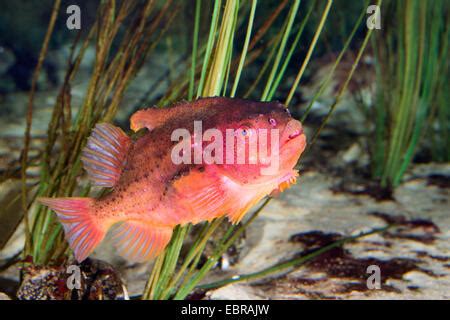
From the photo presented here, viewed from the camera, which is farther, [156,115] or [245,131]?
[156,115]

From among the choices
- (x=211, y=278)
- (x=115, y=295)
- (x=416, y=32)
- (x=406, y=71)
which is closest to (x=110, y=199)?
(x=115, y=295)

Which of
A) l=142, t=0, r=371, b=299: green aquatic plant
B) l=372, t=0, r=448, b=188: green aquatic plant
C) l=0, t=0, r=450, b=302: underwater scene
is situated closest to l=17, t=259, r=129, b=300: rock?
l=0, t=0, r=450, b=302: underwater scene

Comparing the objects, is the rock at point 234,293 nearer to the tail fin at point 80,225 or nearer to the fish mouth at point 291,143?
the tail fin at point 80,225

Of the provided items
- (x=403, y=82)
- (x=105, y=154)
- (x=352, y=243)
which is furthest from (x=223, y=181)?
(x=403, y=82)

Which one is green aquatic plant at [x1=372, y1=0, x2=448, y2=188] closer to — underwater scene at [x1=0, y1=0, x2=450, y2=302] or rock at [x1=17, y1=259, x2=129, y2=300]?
underwater scene at [x1=0, y1=0, x2=450, y2=302]

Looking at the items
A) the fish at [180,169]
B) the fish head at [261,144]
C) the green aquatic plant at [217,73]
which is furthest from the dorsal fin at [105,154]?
the green aquatic plant at [217,73]

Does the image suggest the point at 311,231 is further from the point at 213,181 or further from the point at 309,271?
the point at 213,181

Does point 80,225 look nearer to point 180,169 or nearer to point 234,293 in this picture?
point 180,169
